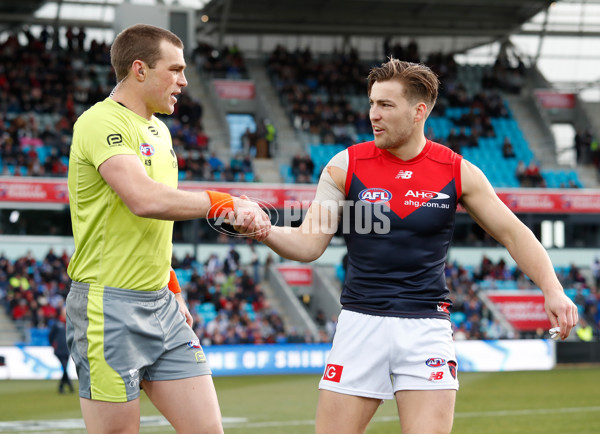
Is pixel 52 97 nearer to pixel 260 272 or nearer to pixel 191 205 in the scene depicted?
pixel 260 272

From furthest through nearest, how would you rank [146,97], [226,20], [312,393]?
1. [226,20]
2. [312,393]
3. [146,97]

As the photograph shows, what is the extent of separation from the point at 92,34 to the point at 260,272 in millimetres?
13685

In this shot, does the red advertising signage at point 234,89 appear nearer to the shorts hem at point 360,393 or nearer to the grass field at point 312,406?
the grass field at point 312,406

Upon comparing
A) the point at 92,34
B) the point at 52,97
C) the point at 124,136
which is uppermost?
the point at 92,34

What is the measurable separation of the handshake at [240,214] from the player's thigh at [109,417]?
987mm

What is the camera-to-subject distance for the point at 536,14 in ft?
130

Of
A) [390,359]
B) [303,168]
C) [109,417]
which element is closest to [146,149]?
[109,417]

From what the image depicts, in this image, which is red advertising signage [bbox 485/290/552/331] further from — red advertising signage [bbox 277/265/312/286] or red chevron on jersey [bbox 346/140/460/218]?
red chevron on jersey [bbox 346/140/460/218]

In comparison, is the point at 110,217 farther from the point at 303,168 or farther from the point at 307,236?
the point at 303,168

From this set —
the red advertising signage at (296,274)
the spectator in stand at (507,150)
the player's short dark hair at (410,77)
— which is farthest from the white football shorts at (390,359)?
the spectator in stand at (507,150)

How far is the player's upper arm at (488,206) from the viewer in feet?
15.4

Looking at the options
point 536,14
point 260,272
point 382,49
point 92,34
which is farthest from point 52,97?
point 536,14

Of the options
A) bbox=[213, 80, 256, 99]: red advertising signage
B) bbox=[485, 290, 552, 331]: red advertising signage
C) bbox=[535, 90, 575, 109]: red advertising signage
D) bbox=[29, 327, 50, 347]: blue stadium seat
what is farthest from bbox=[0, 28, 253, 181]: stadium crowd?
bbox=[535, 90, 575, 109]: red advertising signage

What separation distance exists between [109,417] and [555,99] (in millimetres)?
38233
